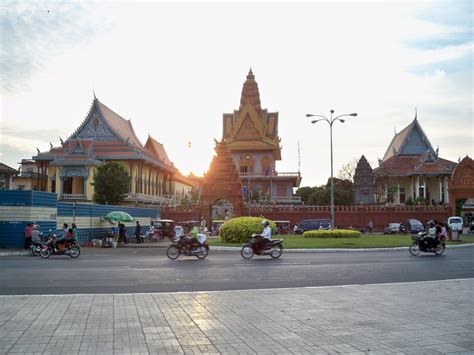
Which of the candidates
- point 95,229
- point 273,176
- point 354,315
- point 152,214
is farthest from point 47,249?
point 273,176

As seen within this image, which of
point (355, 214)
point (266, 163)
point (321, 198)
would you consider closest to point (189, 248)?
point (355, 214)

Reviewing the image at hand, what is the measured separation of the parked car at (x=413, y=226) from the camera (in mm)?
43375

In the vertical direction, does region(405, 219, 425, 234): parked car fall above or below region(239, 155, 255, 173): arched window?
below

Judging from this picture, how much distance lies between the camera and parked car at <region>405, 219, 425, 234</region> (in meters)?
43.4

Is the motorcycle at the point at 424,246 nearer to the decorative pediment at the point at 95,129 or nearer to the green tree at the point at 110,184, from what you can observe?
the green tree at the point at 110,184

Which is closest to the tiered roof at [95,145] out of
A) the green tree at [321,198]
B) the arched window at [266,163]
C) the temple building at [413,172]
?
the arched window at [266,163]

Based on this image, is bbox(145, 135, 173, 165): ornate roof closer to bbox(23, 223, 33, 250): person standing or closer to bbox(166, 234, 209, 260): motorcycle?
bbox(23, 223, 33, 250): person standing

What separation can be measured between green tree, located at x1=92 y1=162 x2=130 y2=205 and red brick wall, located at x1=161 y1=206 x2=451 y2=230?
7.83m

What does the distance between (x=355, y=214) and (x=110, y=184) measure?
957 inches

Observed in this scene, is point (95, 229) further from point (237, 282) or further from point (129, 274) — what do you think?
point (237, 282)

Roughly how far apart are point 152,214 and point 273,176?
87.6 ft

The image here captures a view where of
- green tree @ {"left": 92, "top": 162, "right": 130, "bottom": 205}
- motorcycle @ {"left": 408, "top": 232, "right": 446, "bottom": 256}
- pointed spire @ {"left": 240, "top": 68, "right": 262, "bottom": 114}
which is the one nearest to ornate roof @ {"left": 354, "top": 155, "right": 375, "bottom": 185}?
pointed spire @ {"left": 240, "top": 68, "right": 262, "bottom": 114}

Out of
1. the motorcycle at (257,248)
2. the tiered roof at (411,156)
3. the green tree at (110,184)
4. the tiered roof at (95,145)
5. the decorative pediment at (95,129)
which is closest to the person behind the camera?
the motorcycle at (257,248)

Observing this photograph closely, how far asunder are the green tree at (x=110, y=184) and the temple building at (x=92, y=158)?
904 cm
